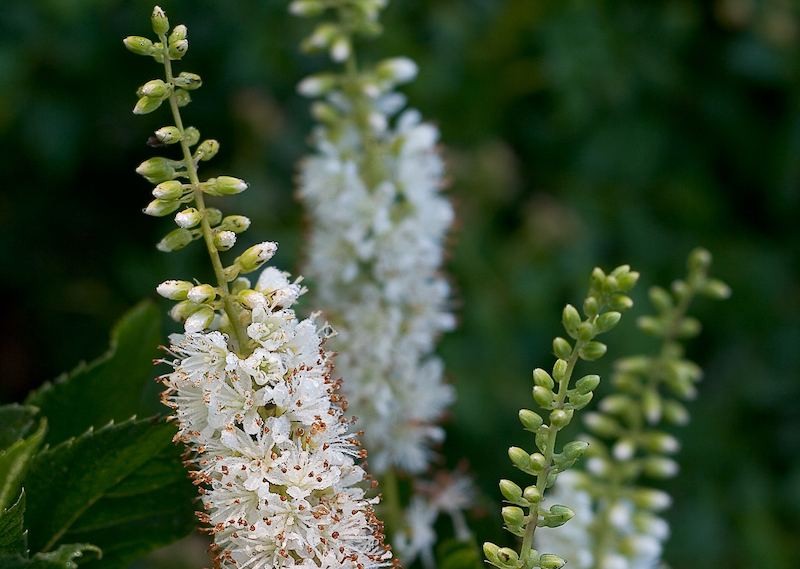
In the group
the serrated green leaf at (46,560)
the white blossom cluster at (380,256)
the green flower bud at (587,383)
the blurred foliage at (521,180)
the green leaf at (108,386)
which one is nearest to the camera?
the serrated green leaf at (46,560)

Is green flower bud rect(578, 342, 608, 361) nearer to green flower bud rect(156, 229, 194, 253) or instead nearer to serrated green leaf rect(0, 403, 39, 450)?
green flower bud rect(156, 229, 194, 253)

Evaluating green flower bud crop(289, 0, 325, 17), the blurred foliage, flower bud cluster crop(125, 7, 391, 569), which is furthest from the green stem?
the blurred foliage

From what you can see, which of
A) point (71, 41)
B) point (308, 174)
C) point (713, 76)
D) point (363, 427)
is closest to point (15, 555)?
point (363, 427)

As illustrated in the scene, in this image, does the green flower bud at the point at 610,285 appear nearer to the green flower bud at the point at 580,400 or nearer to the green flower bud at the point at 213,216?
the green flower bud at the point at 580,400

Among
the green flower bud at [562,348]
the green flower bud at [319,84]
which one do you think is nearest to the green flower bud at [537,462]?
the green flower bud at [562,348]

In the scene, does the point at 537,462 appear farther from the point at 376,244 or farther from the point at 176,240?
the point at 376,244

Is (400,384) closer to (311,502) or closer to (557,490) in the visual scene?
(557,490)

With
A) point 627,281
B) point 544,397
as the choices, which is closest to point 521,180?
point 627,281

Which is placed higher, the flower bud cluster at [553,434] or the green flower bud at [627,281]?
the green flower bud at [627,281]
